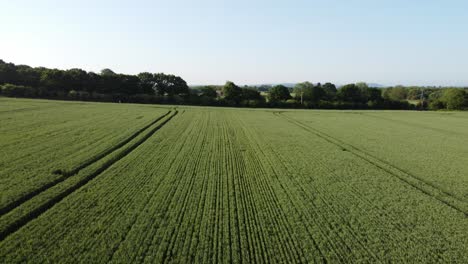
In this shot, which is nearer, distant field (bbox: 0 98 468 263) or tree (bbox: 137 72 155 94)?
distant field (bbox: 0 98 468 263)

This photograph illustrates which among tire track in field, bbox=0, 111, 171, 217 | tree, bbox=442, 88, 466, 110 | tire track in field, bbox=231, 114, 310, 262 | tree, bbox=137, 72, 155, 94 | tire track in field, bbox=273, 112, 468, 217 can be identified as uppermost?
tree, bbox=137, 72, 155, 94

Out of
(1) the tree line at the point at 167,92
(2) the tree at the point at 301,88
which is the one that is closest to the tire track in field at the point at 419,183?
(1) the tree line at the point at 167,92

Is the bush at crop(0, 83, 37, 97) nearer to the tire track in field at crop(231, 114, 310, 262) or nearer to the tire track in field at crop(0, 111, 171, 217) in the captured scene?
the tire track in field at crop(0, 111, 171, 217)

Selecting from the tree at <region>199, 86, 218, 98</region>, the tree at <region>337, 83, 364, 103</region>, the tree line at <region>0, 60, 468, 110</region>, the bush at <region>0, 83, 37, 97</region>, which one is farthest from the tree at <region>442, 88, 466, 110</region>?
the bush at <region>0, 83, 37, 97</region>

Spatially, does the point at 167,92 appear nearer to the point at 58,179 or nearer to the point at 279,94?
the point at 279,94

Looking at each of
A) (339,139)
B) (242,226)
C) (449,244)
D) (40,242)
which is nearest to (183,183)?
(242,226)
